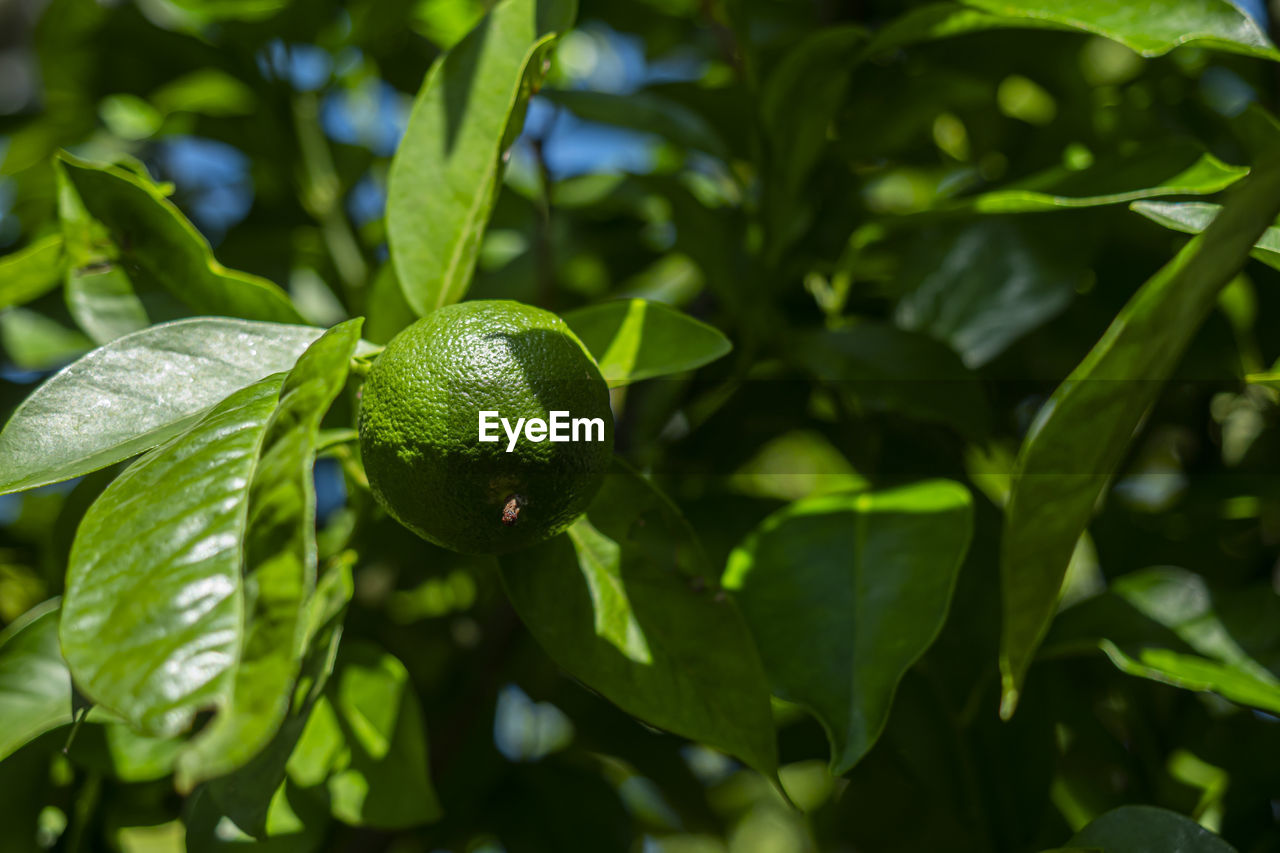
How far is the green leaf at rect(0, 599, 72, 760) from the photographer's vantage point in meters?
0.66

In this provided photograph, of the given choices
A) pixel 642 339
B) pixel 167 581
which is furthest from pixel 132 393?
pixel 642 339

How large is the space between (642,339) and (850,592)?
0.22m

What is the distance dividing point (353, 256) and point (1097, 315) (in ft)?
2.74

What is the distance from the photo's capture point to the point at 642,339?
23.7 inches

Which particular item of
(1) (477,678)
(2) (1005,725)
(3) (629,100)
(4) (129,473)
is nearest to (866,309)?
(3) (629,100)

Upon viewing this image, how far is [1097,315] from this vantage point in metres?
0.95

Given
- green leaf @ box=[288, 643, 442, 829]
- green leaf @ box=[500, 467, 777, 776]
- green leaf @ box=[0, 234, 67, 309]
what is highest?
green leaf @ box=[0, 234, 67, 309]

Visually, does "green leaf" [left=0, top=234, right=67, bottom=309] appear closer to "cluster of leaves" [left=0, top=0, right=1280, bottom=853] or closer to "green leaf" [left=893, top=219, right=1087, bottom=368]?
"cluster of leaves" [left=0, top=0, right=1280, bottom=853]

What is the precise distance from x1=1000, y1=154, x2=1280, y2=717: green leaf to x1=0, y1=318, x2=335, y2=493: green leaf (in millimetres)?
409

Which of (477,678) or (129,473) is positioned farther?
(477,678)

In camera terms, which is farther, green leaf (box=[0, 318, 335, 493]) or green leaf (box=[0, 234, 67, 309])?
green leaf (box=[0, 234, 67, 309])

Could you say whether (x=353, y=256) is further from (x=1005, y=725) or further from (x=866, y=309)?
(x=1005, y=725)

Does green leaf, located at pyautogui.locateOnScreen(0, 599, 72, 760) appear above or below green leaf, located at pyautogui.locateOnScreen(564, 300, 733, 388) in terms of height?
below

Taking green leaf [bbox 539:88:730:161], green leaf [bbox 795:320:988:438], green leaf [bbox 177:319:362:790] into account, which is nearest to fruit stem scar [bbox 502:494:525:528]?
green leaf [bbox 177:319:362:790]
